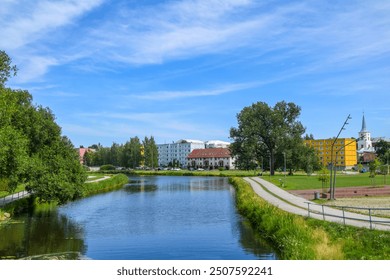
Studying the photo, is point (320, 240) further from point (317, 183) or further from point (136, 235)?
point (317, 183)

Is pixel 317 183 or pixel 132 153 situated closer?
pixel 317 183

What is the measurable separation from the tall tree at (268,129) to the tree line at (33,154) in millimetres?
49770

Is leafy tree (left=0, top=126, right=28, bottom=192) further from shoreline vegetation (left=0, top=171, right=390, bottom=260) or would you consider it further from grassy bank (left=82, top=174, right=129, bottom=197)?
grassy bank (left=82, top=174, right=129, bottom=197)

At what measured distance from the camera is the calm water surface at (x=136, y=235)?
72.2 ft

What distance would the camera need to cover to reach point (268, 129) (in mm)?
93500

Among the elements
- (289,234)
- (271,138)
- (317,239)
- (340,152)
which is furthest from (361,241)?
(340,152)

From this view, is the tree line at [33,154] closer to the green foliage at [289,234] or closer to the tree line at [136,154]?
the green foliage at [289,234]

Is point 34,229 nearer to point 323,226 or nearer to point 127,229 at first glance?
point 127,229

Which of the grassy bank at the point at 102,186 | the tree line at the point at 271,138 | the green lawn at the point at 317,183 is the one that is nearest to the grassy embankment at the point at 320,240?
the green lawn at the point at 317,183

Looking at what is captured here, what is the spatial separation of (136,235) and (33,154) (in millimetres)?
22019

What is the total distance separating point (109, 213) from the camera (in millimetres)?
38031

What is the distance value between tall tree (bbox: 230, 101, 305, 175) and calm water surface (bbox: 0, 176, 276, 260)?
2058 inches

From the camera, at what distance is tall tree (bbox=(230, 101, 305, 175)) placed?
91.4 metres
